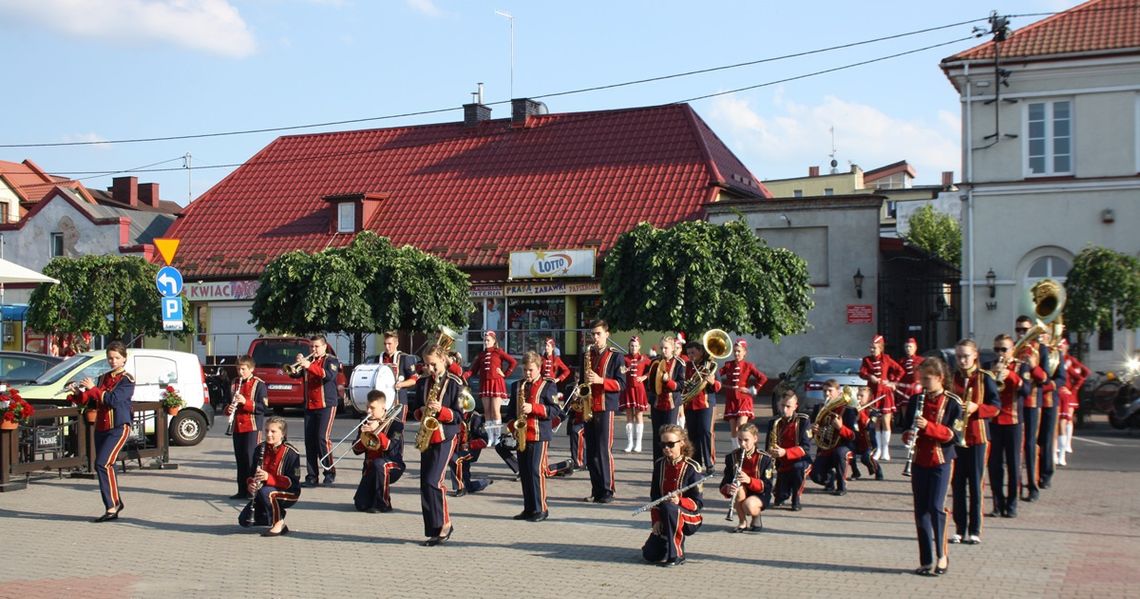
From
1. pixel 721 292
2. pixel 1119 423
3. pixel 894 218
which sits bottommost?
pixel 1119 423

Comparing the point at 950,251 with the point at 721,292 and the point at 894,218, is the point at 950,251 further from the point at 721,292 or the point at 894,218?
the point at 721,292

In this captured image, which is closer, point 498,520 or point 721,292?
point 498,520

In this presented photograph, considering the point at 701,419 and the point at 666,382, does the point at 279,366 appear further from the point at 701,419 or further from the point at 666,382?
the point at 666,382

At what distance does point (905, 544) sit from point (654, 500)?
2330 mm

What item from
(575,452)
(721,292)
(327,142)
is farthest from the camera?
(327,142)

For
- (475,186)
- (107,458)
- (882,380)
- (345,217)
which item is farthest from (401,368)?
(345,217)

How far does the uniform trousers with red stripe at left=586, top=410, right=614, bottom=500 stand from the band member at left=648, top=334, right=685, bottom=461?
57 cm

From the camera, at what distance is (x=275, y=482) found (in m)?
11.2

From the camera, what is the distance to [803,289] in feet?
92.3

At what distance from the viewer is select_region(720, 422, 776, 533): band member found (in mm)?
10773

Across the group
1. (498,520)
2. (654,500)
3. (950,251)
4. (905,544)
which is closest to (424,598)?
(654,500)

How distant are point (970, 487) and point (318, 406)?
765 cm

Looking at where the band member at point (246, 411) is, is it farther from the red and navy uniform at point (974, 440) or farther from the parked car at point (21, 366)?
the parked car at point (21, 366)

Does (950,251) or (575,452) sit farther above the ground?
(950,251)
